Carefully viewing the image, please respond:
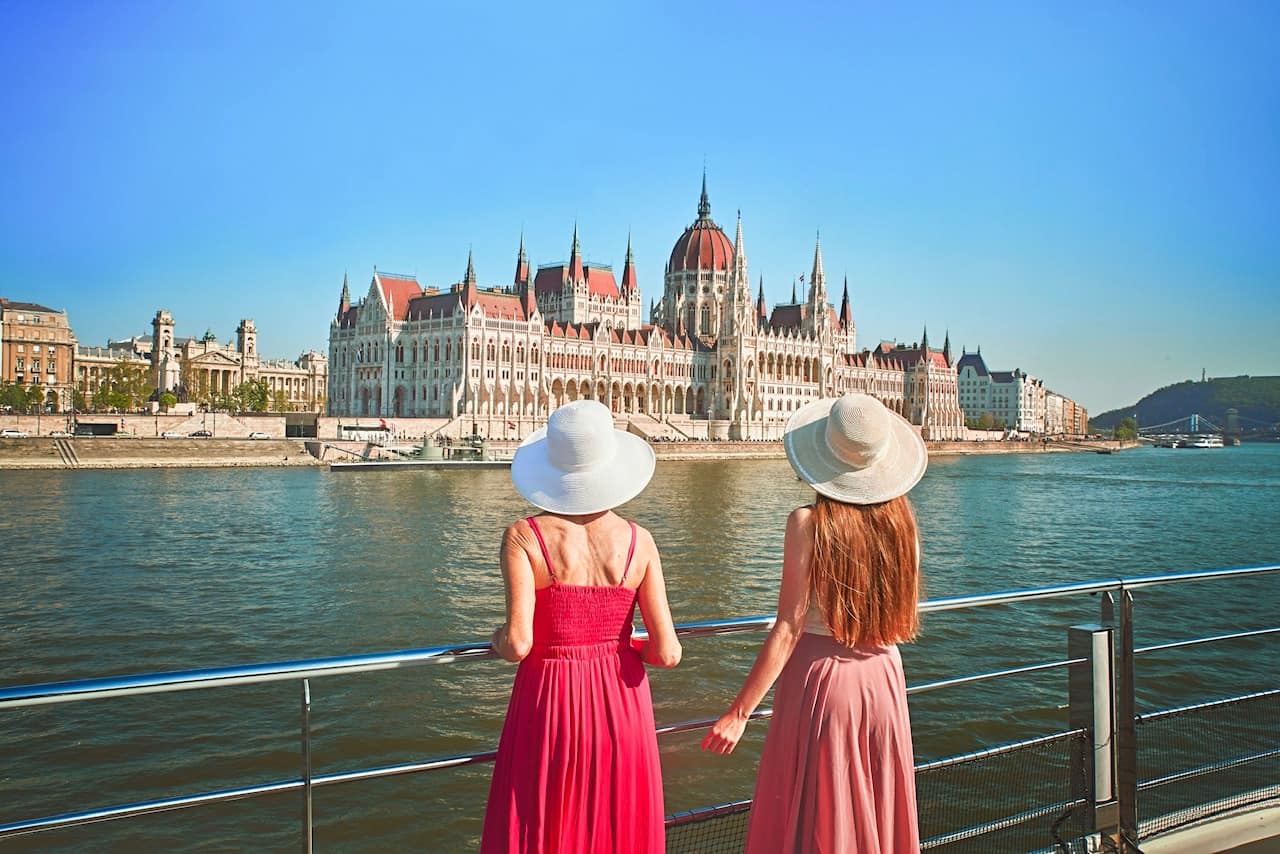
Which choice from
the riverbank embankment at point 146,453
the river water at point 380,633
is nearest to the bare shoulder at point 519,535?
the river water at point 380,633

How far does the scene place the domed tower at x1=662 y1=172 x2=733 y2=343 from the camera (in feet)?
318

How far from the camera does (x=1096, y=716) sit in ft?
10.9

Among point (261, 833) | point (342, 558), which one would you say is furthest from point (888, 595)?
point (342, 558)

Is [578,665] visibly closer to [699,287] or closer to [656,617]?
[656,617]

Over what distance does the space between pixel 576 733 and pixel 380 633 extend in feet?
39.3

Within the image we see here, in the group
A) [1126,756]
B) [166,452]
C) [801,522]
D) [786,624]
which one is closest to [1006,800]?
[1126,756]

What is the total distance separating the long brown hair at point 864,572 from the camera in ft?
8.52

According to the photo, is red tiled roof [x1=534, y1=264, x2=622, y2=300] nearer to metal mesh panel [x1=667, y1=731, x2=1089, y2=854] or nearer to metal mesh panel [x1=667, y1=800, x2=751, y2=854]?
metal mesh panel [x1=667, y1=731, x2=1089, y2=854]

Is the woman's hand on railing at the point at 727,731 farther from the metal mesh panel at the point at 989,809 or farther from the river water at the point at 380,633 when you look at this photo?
the river water at the point at 380,633

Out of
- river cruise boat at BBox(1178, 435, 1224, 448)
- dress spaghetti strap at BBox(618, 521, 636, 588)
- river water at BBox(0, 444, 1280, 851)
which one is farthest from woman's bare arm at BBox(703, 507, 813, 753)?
river cruise boat at BBox(1178, 435, 1224, 448)

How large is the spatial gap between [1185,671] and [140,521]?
25049 mm

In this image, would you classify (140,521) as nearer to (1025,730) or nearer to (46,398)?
(1025,730)

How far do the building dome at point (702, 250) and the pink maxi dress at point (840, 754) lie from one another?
95503 mm

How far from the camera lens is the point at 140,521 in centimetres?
2722
